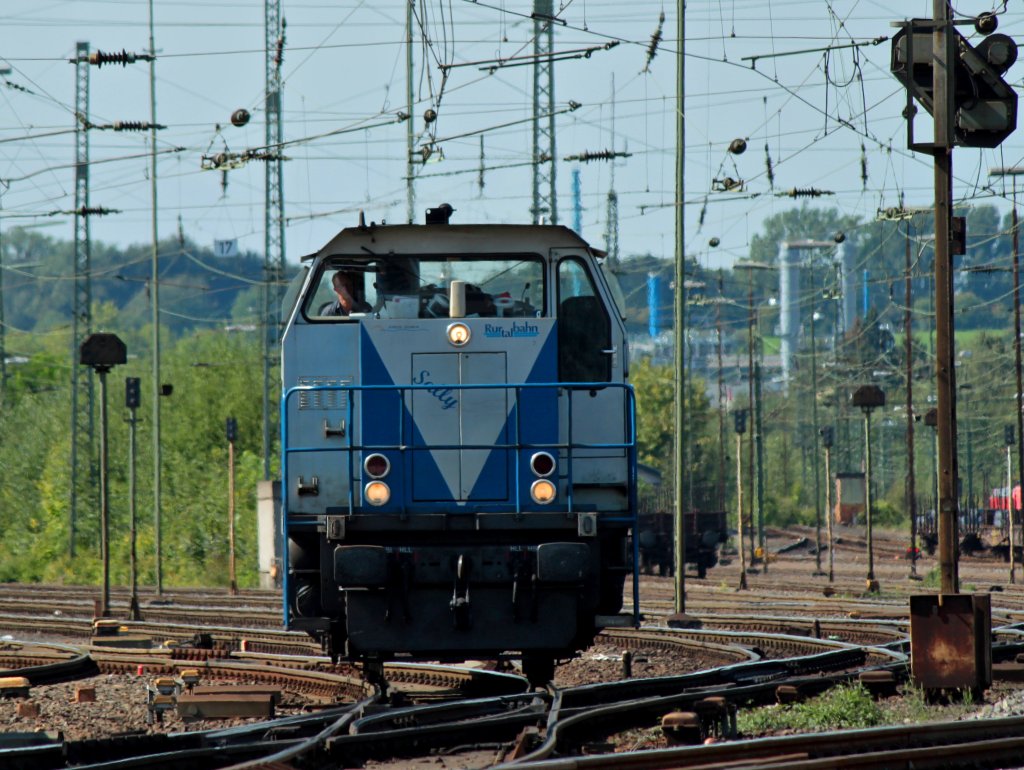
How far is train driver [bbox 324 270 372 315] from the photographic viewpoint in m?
11.1

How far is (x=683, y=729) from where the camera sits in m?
9.18

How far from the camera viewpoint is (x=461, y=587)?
10008 mm

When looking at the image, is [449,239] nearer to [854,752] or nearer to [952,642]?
[952,642]

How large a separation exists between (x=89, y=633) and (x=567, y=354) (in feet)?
39.1

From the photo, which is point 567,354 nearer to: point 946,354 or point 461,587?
point 461,587

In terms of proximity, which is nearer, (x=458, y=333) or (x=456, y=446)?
(x=456, y=446)

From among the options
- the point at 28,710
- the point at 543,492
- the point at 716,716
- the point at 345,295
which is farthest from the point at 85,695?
the point at 716,716

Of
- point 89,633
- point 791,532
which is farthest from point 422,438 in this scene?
point 791,532

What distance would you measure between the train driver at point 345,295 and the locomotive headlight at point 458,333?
2.10ft

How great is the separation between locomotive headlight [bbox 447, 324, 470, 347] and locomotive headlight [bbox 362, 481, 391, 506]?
4.12 ft

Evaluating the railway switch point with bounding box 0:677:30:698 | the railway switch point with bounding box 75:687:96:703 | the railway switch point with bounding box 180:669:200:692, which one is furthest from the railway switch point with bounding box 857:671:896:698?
the railway switch point with bounding box 0:677:30:698

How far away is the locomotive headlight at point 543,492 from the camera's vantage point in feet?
33.8

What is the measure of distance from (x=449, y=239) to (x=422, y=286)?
0.40 m

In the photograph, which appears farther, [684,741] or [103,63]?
[103,63]
